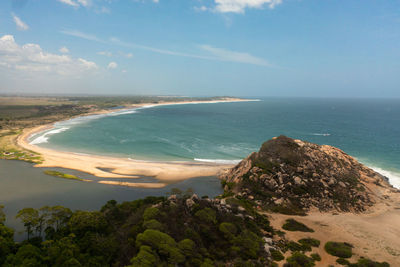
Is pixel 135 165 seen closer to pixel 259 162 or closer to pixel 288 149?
pixel 259 162

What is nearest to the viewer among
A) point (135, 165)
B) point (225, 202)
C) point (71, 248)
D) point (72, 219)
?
point (71, 248)

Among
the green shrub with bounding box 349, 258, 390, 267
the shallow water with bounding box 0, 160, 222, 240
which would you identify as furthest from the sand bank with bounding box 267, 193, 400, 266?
the shallow water with bounding box 0, 160, 222, 240

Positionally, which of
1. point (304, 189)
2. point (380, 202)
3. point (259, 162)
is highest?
point (259, 162)

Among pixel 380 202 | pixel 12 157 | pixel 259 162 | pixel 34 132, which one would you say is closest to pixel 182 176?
pixel 259 162

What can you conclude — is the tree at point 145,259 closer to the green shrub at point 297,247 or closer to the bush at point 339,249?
the green shrub at point 297,247

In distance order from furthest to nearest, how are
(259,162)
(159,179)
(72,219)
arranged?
1. (159,179)
2. (259,162)
3. (72,219)

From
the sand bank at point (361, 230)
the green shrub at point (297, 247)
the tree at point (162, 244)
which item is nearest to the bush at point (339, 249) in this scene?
the sand bank at point (361, 230)

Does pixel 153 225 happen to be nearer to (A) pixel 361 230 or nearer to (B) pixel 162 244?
(B) pixel 162 244

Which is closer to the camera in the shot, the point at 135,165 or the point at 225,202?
the point at 225,202
